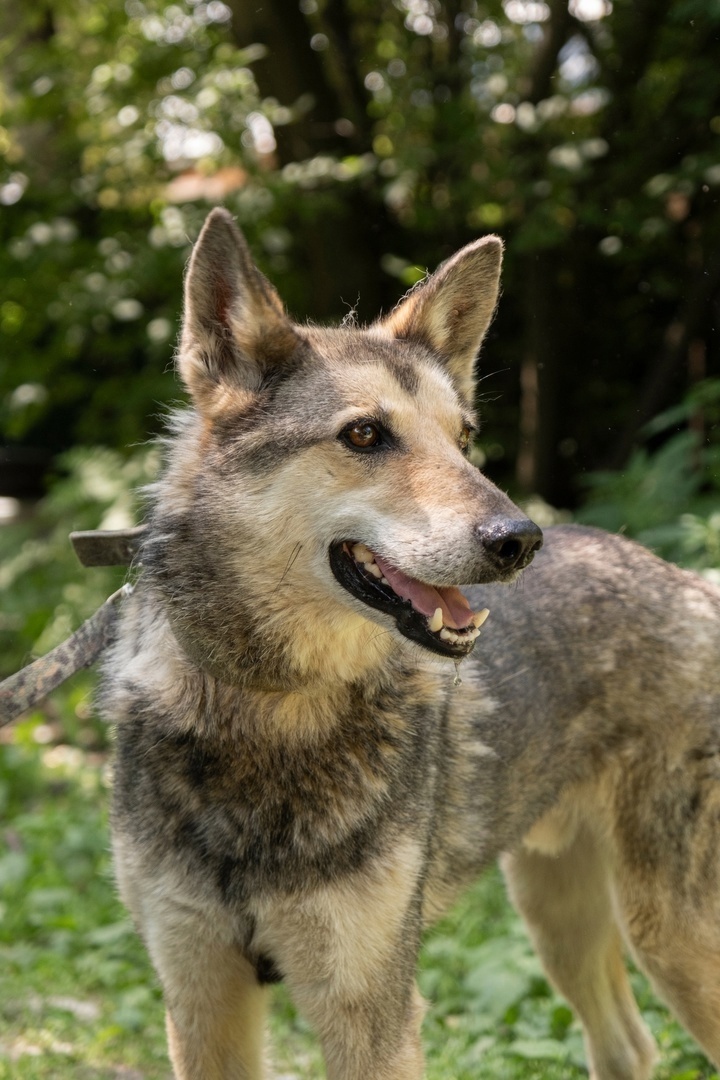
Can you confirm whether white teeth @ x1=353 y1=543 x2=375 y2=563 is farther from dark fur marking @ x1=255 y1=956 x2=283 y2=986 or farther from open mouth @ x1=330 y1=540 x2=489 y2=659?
dark fur marking @ x1=255 y1=956 x2=283 y2=986

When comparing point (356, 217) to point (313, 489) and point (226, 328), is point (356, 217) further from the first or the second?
point (313, 489)

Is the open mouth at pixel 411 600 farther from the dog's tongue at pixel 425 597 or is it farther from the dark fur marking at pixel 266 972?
the dark fur marking at pixel 266 972

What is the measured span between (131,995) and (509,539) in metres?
→ 3.23

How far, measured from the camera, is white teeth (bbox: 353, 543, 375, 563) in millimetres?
2934

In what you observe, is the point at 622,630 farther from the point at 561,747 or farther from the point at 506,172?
the point at 506,172

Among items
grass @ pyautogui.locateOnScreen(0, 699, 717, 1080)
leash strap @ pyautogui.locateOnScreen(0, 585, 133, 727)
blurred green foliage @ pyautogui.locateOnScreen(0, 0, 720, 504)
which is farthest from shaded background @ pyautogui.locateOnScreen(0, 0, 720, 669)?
leash strap @ pyautogui.locateOnScreen(0, 585, 133, 727)

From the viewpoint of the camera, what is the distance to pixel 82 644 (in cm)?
349

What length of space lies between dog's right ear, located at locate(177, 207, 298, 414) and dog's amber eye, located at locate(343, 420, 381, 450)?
1.06 ft

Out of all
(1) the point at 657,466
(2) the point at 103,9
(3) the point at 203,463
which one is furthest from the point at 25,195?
(3) the point at 203,463

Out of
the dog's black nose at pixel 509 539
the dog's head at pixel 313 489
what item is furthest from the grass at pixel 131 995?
the dog's black nose at pixel 509 539

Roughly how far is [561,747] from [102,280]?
6.39 m

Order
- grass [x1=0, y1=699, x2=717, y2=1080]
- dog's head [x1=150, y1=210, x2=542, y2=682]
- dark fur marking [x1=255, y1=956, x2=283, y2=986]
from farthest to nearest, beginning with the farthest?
grass [x1=0, y1=699, x2=717, y2=1080] < dark fur marking [x1=255, y1=956, x2=283, y2=986] < dog's head [x1=150, y1=210, x2=542, y2=682]

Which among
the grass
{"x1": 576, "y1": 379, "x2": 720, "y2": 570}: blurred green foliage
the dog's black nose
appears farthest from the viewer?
{"x1": 576, "y1": 379, "x2": 720, "y2": 570}: blurred green foliage

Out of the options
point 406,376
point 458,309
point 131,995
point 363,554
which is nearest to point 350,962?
point 363,554
